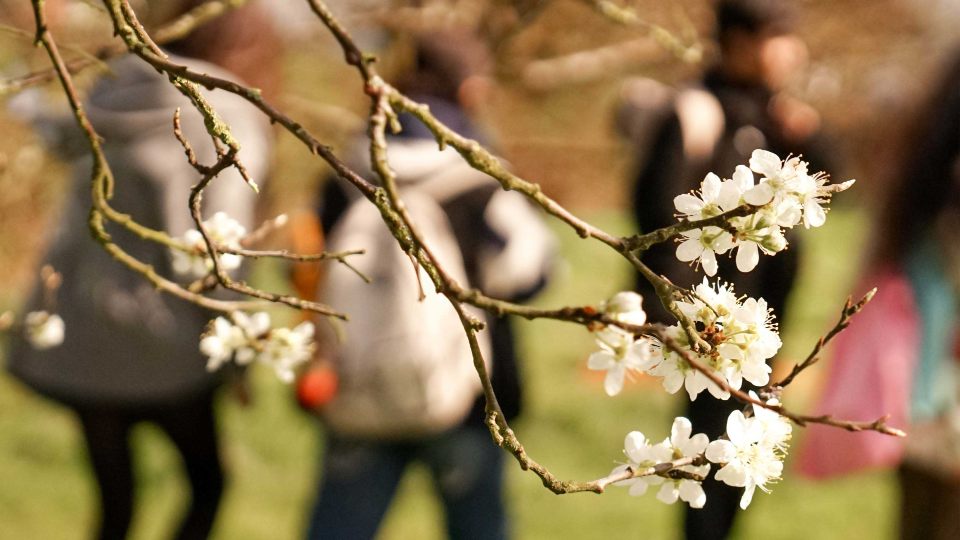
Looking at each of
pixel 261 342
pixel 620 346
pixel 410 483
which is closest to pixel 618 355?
pixel 620 346

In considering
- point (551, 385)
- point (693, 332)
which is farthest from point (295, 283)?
point (551, 385)

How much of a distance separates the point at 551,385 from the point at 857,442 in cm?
261

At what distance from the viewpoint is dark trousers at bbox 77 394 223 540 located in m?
2.52

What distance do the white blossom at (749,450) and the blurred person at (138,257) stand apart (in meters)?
1.45

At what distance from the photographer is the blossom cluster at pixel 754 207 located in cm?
A: 89

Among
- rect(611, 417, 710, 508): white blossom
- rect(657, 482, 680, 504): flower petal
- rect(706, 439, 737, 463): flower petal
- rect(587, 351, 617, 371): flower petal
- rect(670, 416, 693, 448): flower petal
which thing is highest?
rect(587, 351, 617, 371): flower petal

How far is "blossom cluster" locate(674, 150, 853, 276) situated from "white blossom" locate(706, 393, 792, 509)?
0.16m

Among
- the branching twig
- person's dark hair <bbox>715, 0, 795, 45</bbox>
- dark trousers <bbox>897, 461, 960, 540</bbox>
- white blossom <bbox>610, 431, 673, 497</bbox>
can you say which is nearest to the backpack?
person's dark hair <bbox>715, 0, 795, 45</bbox>

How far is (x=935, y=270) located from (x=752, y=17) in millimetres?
752

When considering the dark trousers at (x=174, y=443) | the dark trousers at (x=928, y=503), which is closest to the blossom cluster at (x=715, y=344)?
the dark trousers at (x=174, y=443)

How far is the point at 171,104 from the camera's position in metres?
2.36

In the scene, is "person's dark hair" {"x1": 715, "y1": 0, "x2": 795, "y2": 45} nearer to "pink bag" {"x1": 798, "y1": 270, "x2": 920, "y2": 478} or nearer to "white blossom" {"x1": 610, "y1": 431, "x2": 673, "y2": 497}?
"pink bag" {"x1": 798, "y1": 270, "x2": 920, "y2": 478}

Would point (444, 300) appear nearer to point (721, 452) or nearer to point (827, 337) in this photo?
point (721, 452)

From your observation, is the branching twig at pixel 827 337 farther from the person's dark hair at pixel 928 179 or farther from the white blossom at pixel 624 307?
the person's dark hair at pixel 928 179
